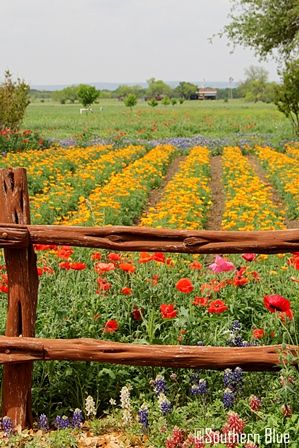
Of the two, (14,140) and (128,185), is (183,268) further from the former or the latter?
(14,140)

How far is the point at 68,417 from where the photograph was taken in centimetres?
458

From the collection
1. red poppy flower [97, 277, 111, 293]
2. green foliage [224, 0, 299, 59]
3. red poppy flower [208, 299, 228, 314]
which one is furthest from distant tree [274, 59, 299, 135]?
red poppy flower [208, 299, 228, 314]

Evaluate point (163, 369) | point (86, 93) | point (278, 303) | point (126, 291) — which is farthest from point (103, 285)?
point (86, 93)

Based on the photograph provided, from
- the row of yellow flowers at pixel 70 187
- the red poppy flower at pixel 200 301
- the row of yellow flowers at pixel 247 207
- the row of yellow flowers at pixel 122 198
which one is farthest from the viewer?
the row of yellow flowers at pixel 70 187

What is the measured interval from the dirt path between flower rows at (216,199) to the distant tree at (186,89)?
164061mm

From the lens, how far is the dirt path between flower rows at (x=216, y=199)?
1206 cm

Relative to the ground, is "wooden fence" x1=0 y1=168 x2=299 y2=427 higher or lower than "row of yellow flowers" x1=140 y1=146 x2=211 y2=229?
higher

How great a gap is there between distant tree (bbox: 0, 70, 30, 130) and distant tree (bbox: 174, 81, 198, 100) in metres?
157

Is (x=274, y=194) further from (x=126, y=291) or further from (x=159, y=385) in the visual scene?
(x=159, y=385)

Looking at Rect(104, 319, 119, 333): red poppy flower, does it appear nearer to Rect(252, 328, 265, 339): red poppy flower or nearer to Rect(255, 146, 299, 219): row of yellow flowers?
Rect(252, 328, 265, 339): red poppy flower

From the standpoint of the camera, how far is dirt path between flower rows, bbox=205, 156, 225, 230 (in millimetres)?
12062

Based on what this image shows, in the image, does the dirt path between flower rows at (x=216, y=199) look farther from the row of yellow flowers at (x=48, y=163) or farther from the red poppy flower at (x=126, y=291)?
the red poppy flower at (x=126, y=291)

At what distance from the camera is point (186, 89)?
182750 mm

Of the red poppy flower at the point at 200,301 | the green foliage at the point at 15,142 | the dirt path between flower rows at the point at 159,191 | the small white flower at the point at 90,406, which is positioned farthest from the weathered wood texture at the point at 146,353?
the green foliage at the point at 15,142
